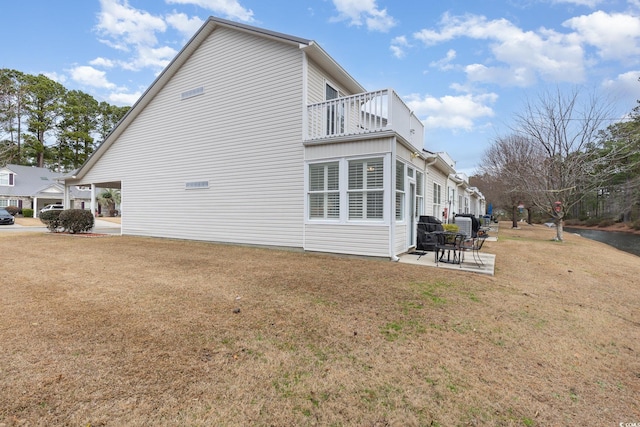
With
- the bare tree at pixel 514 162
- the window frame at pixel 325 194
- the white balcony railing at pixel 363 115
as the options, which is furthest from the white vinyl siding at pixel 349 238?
the bare tree at pixel 514 162

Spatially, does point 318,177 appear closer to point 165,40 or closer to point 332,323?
point 332,323

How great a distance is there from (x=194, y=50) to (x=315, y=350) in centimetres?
1226

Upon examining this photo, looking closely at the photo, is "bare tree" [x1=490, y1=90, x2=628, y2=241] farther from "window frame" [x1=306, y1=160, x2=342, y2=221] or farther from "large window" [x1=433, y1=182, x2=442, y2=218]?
"window frame" [x1=306, y1=160, x2=342, y2=221]

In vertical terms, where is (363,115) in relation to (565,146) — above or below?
below

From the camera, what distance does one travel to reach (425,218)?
966 cm

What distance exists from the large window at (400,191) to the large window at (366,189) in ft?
2.05

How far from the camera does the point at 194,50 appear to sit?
11352 millimetres

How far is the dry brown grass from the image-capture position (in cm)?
219

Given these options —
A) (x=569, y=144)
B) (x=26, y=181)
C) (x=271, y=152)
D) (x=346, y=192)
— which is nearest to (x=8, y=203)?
(x=26, y=181)

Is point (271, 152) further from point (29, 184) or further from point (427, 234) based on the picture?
point (29, 184)

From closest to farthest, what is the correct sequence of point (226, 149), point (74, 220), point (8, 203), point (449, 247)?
point (449, 247) < point (226, 149) < point (74, 220) < point (8, 203)

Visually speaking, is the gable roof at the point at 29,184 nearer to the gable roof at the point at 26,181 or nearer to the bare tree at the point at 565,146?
the gable roof at the point at 26,181

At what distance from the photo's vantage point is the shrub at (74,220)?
14.2m

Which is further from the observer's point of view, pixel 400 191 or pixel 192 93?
pixel 192 93
